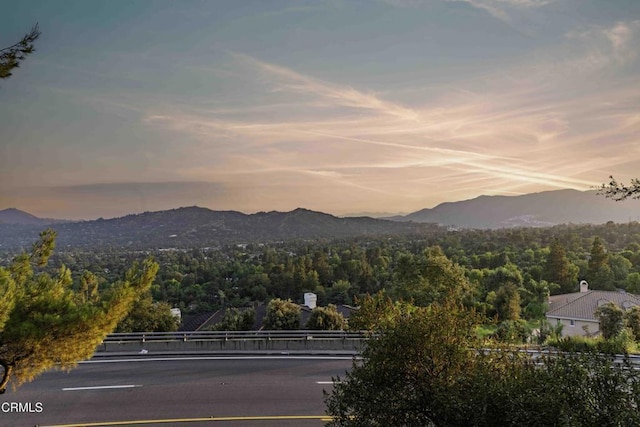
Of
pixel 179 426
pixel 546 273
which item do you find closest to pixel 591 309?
pixel 546 273

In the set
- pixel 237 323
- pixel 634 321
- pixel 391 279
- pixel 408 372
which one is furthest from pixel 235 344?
pixel 391 279

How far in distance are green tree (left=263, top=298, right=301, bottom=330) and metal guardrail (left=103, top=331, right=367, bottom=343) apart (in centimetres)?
394

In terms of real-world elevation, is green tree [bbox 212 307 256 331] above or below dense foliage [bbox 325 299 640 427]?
below

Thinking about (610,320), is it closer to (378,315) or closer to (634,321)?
(634,321)

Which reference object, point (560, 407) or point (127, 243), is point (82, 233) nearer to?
point (127, 243)

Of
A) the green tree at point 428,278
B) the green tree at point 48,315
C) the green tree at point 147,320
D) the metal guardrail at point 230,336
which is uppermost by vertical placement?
the green tree at point 48,315

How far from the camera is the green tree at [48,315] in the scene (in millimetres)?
6793

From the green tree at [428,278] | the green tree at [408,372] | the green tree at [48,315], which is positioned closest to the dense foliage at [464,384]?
the green tree at [408,372]

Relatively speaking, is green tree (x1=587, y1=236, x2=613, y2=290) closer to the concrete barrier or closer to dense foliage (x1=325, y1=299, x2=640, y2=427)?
the concrete barrier

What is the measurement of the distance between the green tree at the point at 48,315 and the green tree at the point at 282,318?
16369 mm

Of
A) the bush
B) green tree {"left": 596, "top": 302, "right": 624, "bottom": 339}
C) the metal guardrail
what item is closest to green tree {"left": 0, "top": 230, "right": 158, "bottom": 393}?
the bush

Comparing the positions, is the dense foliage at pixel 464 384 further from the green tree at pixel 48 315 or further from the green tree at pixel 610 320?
the green tree at pixel 610 320

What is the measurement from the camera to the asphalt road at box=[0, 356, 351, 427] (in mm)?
11680

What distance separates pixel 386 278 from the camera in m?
58.2
